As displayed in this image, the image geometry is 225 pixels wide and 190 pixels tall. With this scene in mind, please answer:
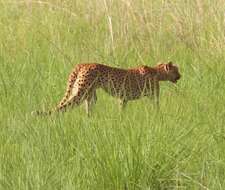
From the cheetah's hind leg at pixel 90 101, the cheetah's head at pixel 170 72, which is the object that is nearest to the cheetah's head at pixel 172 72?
the cheetah's head at pixel 170 72

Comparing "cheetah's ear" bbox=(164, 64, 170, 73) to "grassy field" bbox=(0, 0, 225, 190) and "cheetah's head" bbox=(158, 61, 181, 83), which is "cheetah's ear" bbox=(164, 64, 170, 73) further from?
"grassy field" bbox=(0, 0, 225, 190)

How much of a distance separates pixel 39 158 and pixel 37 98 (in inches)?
44.2

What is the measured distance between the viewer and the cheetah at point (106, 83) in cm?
452

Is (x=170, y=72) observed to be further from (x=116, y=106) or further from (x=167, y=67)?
(x=116, y=106)

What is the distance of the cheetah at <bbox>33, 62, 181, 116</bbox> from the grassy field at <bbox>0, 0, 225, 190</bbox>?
7 centimetres

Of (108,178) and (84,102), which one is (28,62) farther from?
(108,178)

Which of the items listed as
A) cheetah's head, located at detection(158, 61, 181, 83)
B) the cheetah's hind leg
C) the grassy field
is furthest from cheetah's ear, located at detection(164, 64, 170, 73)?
the cheetah's hind leg

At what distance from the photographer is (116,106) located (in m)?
3.87

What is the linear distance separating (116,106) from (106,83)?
0.80 m

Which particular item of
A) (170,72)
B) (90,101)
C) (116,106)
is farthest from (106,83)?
(116,106)

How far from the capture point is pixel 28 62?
513 cm

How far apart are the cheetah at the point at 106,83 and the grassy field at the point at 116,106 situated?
2.7 inches

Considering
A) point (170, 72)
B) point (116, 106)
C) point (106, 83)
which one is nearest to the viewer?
point (116, 106)

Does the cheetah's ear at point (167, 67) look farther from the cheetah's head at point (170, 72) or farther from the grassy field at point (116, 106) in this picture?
the grassy field at point (116, 106)
